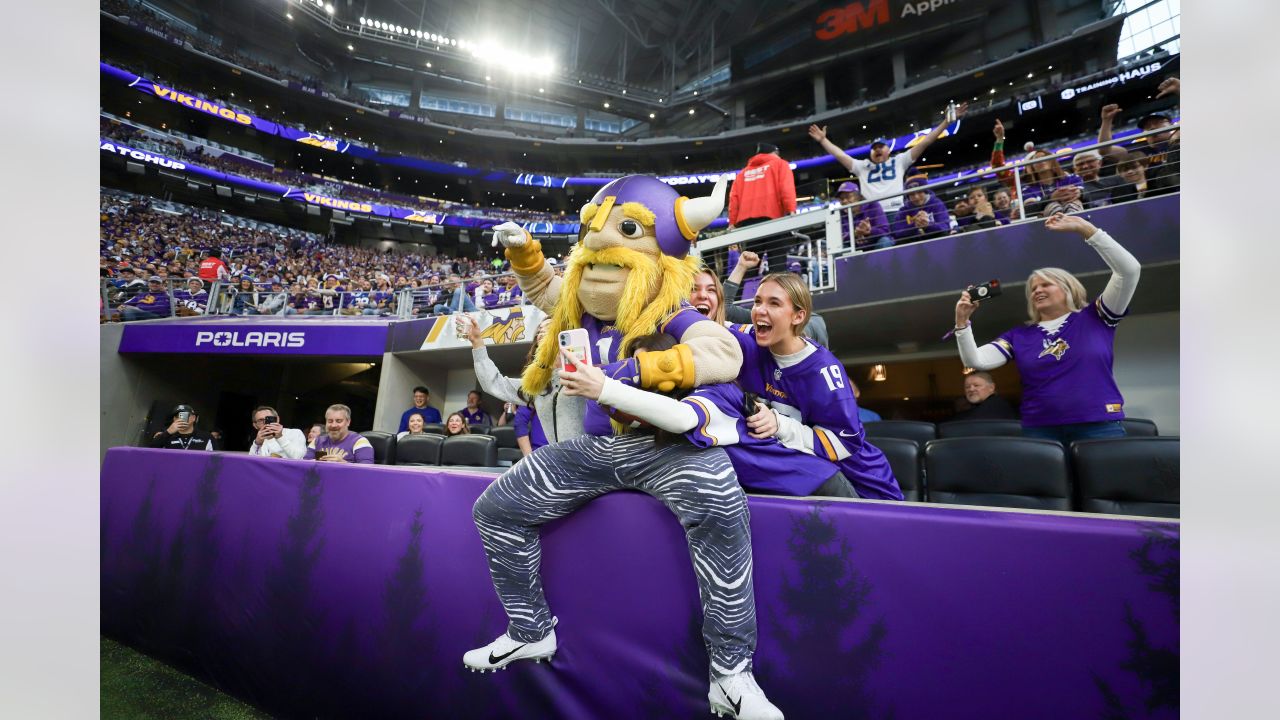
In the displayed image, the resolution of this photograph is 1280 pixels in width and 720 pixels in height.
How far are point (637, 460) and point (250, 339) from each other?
10.2 m

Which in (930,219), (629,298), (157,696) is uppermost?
(930,219)

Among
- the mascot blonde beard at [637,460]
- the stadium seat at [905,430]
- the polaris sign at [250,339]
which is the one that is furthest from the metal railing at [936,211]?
the polaris sign at [250,339]

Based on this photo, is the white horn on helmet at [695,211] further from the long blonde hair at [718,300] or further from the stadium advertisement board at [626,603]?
the stadium advertisement board at [626,603]

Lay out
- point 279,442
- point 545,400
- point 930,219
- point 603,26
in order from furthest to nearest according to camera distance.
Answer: point 603,26, point 930,219, point 279,442, point 545,400

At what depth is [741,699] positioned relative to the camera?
1.11 m

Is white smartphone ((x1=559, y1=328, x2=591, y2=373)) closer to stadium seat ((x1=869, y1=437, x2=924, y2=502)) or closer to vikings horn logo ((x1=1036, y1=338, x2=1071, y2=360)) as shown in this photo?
stadium seat ((x1=869, y1=437, x2=924, y2=502))

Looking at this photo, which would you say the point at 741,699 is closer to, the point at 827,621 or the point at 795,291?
the point at 827,621

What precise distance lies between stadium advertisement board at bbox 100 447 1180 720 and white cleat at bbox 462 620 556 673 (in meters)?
0.05

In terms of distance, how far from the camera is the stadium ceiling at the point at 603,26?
84.9 feet

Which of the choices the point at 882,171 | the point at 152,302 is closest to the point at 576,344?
the point at 882,171

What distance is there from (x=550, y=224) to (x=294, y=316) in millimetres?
17246

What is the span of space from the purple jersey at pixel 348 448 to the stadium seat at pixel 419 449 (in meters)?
0.62
